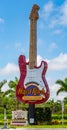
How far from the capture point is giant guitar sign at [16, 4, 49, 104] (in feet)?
106

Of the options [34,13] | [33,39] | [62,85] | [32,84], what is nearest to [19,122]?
[32,84]

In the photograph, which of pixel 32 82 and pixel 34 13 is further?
pixel 34 13

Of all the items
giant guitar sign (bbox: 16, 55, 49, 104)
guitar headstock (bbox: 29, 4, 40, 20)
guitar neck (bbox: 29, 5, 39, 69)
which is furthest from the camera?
guitar headstock (bbox: 29, 4, 40, 20)

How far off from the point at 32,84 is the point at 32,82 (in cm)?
18

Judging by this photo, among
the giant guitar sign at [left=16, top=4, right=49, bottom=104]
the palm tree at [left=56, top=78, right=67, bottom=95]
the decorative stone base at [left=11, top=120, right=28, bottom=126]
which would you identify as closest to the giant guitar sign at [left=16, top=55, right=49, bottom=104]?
the giant guitar sign at [left=16, top=4, right=49, bottom=104]

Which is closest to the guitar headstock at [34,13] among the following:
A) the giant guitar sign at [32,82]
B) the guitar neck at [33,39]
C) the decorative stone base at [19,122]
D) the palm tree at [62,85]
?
the guitar neck at [33,39]

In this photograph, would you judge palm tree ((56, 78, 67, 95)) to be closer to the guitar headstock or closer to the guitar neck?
the guitar neck

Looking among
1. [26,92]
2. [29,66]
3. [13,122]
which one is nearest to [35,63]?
[29,66]

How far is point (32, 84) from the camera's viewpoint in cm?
3256

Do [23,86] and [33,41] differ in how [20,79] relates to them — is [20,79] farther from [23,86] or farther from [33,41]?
[33,41]

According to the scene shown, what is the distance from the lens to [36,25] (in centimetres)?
3444

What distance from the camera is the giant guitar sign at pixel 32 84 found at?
32.2 meters

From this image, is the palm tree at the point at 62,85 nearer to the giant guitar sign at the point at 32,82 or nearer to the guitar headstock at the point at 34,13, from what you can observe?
the giant guitar sign at the point at 32,82

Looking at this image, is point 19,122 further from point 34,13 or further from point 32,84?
point 34,13
